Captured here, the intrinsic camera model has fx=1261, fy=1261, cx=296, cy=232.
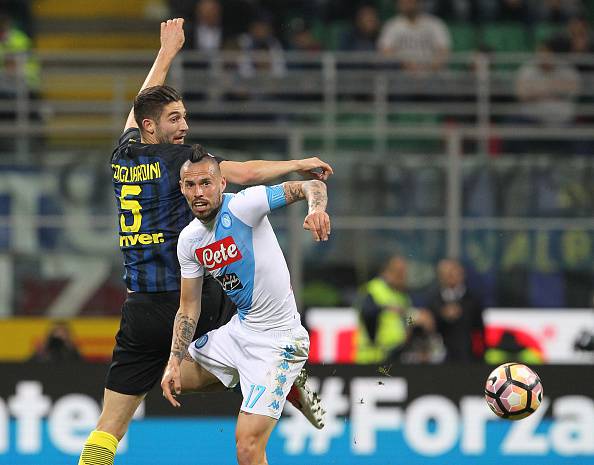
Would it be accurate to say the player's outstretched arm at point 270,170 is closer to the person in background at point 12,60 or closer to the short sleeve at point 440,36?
the person in background at point 12,60

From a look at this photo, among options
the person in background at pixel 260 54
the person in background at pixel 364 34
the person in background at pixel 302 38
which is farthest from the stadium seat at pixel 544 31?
the person in background at pixel 260 54

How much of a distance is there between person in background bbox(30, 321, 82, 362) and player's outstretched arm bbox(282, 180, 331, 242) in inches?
241

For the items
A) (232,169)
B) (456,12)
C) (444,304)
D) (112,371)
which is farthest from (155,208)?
(456,12)

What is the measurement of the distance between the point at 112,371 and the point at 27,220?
6472 millimetres

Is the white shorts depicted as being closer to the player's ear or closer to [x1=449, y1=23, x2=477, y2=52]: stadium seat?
the player's ear

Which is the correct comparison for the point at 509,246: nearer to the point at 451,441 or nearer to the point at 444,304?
the point at 444,304

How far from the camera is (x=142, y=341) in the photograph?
21.8ft

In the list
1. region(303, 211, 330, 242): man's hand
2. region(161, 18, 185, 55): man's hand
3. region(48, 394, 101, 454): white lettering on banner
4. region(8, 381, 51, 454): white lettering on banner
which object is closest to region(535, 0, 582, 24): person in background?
region(48, 394, 101, 454): white lettering on banner

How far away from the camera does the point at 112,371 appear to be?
21.7 ft

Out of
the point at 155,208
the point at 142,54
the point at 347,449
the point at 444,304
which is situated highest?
the point at 142,54

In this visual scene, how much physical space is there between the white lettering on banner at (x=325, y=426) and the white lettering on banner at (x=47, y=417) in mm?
1124

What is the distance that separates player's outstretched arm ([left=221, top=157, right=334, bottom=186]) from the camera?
20.0 feet

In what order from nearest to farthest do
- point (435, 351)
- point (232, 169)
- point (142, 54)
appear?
1. point (232, 169)
2. point (435, 351)
3. point (142, 54)

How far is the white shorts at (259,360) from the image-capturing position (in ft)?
20.9
